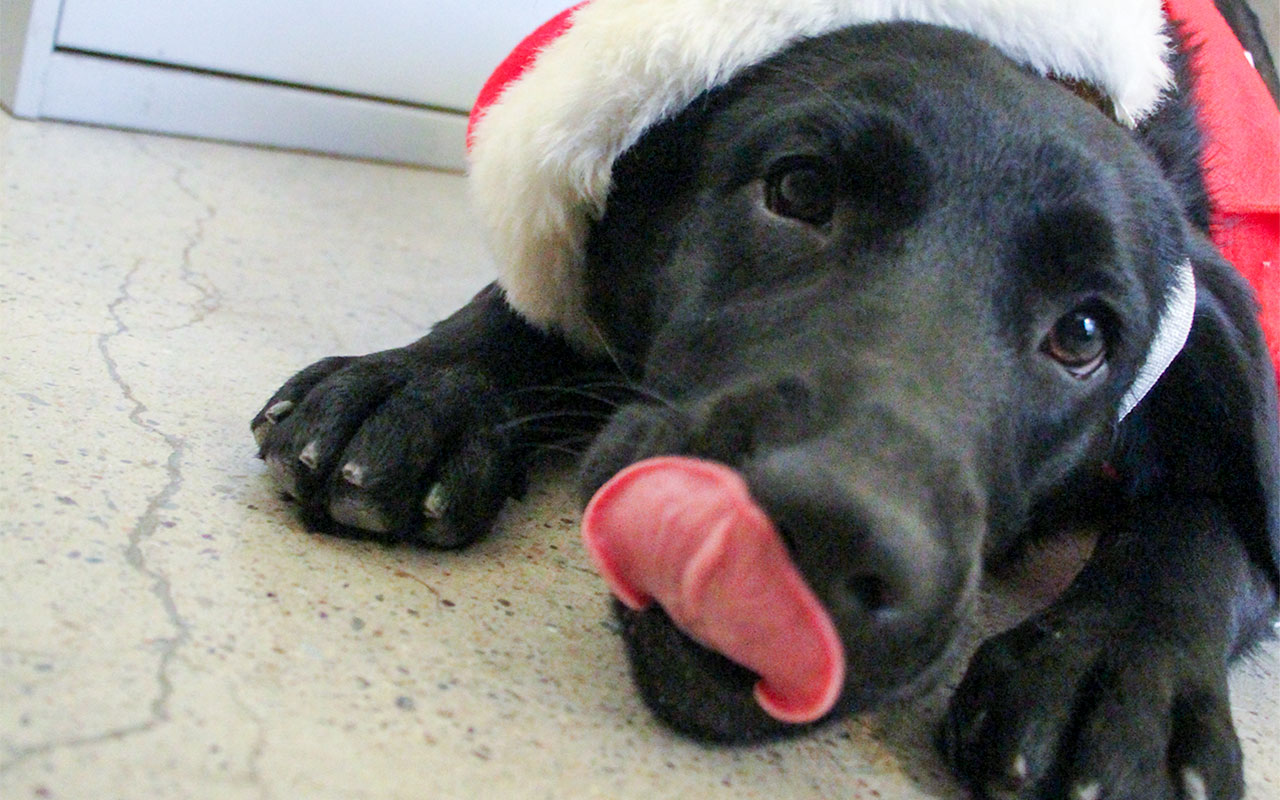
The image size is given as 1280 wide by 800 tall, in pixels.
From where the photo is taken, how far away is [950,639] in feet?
2.77

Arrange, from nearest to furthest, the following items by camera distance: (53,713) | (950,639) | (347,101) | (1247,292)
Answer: (53,713) < (950,639) < (1247,292) < (347,101)

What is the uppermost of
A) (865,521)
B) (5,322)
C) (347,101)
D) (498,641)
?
(865,521)

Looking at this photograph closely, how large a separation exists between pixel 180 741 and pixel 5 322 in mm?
818

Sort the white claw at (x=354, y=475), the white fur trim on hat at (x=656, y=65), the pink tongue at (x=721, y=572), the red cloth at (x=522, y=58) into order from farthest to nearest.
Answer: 1. the red cloth at (x=522, y=58)
2. the white fur trim on hat at (x=656, y=65)
3. the white claw at (x=354, y=475)
4. the pink tongue at (x=721, y=572)

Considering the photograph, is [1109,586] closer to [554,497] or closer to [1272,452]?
[1272,452]

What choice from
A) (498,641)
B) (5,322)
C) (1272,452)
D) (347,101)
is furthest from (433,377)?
(347,101)

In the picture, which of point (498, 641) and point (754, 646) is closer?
point (754, 646)

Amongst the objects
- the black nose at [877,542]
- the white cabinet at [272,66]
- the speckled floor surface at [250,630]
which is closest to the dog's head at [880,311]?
the black nose at [877,542]

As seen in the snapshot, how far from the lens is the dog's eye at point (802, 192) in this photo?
42.8 inches

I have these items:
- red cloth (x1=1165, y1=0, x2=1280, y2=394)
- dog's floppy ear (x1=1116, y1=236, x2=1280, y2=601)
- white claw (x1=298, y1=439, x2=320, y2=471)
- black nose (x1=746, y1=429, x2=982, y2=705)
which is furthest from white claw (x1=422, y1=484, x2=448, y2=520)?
red cloth (x1=1165, y1=0, x2=1280, y2=394)

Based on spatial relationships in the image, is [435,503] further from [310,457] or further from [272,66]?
[272,66]

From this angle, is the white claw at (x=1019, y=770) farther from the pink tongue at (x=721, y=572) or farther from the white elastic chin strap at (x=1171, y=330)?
the white elastic chin strap at (x=1171, y=330)

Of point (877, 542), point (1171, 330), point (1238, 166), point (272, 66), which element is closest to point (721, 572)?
point (877, 542)

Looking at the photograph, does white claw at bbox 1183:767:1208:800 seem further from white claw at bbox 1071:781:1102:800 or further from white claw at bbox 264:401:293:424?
white claw at bbox 264:401:293:424
